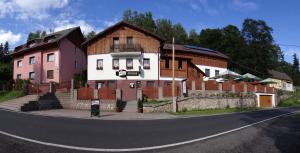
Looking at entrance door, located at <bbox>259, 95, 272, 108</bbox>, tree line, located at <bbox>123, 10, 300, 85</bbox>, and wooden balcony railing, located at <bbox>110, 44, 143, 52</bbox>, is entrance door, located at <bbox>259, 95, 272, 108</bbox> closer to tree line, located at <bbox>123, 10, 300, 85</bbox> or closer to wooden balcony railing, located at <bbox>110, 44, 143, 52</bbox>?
wooden balcony railing, located at <bbox>110, 44, 143, 52</bbox>

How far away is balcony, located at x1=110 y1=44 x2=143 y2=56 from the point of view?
3812 centimetres

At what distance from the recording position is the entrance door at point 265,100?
44.3 metres

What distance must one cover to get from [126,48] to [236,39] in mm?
45155

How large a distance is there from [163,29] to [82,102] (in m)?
53.4

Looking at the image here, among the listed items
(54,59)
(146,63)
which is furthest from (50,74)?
(146,63)

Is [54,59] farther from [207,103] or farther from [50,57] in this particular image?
[207,103]

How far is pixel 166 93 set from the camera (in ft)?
102

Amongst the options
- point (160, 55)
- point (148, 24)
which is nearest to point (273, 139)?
point (160, 55)

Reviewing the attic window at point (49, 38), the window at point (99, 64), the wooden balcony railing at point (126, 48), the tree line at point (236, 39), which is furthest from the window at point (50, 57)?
the tree line at point (236, 39)

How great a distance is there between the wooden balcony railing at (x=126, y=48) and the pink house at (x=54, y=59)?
8600 millimetres

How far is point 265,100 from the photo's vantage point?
45094 millimetres

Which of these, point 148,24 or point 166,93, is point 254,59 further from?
point 166,93

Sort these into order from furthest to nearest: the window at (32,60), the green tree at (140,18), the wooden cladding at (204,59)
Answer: the green tree at (140,18)
the wooden cladding at (204,59)
the window at (32,60)

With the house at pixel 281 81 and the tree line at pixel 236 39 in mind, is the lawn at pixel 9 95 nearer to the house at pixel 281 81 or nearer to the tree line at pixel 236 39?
the tree line at pixel 236 39
